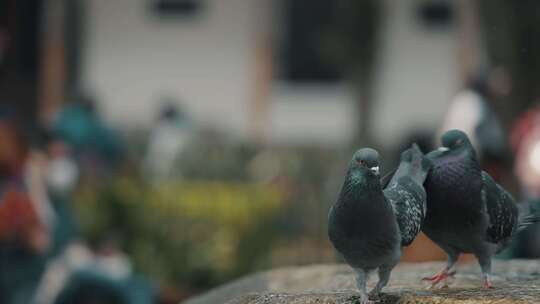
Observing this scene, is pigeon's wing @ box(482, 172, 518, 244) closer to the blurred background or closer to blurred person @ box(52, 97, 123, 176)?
the blurred background

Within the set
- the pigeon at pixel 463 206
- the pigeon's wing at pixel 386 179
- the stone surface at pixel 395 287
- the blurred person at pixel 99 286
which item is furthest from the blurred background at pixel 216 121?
the pigeon at pixel 463 206

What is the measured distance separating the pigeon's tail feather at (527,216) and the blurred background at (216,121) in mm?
3502

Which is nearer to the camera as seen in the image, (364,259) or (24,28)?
(364,259)

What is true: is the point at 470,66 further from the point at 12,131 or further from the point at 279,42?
the point at 12,131

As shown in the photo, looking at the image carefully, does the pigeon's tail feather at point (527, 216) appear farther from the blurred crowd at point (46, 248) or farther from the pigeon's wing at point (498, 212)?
the blurred crowd at point (46, 248)

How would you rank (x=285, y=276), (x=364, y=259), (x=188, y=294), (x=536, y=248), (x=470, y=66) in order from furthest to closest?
(x=470, y=66), (x=188, y=294), (x=536, y=248), (x=285, y=276), (x=364, y=259)

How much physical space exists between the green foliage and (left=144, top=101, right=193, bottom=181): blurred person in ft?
9.32

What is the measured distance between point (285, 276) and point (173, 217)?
5.80 meters

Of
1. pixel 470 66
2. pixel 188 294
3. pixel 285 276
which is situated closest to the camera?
pixel 285 276

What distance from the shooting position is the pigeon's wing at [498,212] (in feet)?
16.3

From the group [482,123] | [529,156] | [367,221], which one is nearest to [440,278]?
[367,221]

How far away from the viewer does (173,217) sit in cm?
1198

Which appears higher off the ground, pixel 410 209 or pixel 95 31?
pixel 410 209

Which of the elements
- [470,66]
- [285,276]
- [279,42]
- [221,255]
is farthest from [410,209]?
[279,42]
